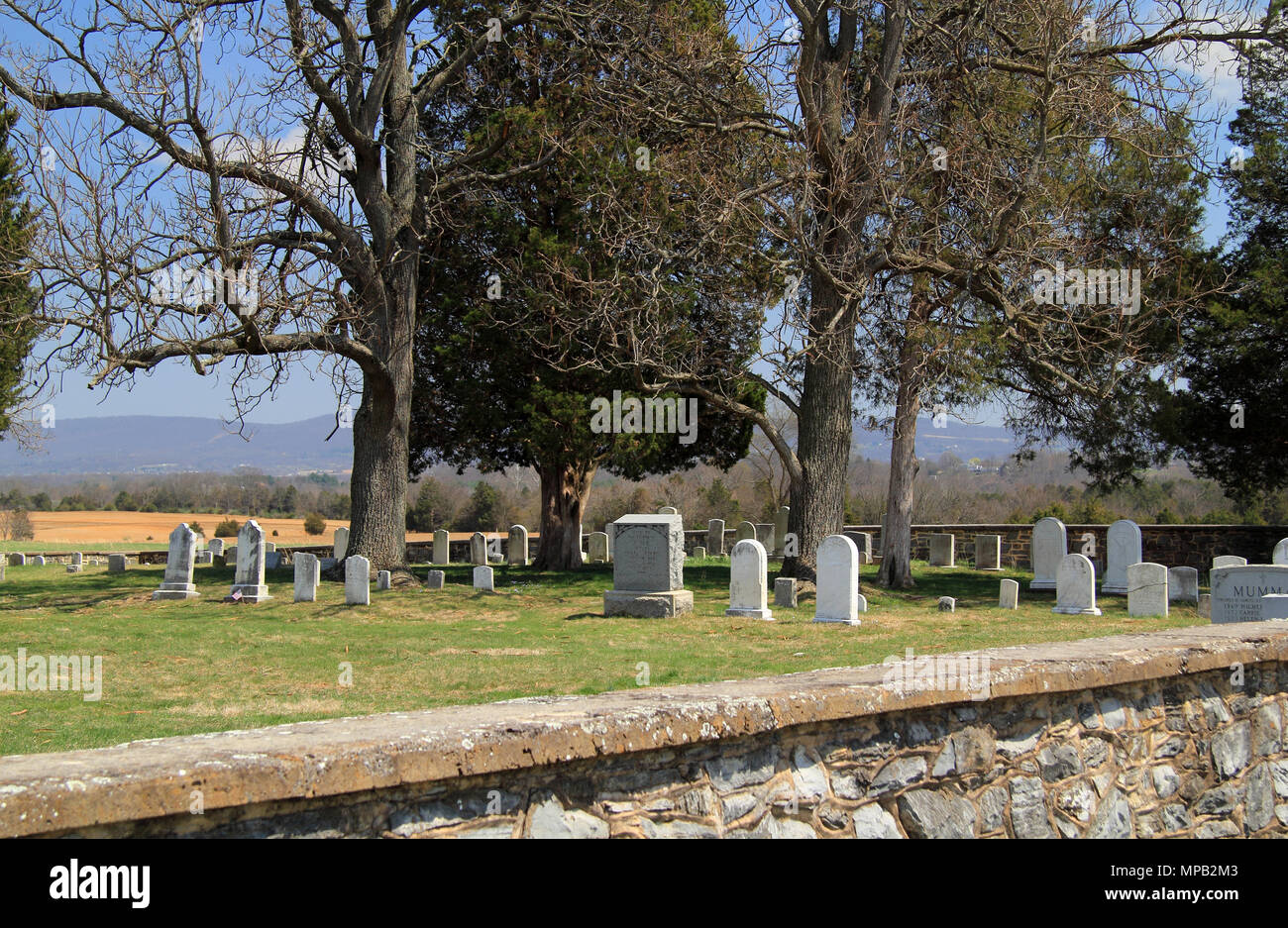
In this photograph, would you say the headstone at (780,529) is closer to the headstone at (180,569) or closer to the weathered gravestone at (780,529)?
the weathered gravestone at (780,529)

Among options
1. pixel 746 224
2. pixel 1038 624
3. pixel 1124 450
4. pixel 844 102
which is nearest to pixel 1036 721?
pixel 1038 624

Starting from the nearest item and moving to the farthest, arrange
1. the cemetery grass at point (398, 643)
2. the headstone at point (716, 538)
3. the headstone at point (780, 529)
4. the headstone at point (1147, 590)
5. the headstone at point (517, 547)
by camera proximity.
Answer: the cemetery grass at point (398, 643) → the headstone at point (1147, 590) → the headstone at point (517, 547) → the headstone at point (780, 529) → the headstone at point (716, 538)

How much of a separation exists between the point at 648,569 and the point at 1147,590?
25.1ft

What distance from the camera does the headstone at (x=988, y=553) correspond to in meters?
25.7

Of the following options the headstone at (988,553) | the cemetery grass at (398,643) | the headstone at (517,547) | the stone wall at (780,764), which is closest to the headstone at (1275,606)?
the stone wall at (780,764)

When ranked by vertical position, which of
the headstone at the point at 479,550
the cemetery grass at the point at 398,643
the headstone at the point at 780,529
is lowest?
the cemetery grass at the point at 398,643

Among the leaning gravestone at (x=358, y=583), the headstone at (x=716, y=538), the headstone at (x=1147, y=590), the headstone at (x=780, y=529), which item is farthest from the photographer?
the headstone at (x=716, y=538)

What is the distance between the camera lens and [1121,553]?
64.6 feet

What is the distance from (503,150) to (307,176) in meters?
4.46

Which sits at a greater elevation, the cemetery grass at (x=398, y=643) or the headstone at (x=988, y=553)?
the headstone at (x=988, y=553)

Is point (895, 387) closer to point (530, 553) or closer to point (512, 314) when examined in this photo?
point (512, 314)

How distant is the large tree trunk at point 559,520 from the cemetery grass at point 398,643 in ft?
12.4

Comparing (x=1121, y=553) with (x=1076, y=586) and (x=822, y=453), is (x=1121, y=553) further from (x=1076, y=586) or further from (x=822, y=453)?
(x=822, y=453)

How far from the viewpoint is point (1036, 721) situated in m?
4.95
